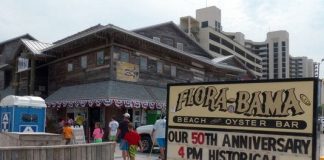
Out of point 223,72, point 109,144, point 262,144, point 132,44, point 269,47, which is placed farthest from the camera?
point 269,47

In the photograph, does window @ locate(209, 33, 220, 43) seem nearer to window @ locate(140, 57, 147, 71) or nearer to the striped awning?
the striped awning

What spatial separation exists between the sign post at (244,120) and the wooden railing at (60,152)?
435 cm

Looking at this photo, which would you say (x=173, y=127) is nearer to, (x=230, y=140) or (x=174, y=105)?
(x=174, y=105)

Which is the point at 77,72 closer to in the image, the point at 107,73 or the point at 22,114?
the point at 107,73

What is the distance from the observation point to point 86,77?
98.7ft

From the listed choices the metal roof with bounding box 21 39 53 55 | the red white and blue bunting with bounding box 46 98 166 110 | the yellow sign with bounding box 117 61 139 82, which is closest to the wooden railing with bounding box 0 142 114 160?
the red white and blue bunting with bounding box 46 98 166 110

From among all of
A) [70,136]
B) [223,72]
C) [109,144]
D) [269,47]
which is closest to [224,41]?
[269,47]

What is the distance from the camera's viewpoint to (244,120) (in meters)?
4.44

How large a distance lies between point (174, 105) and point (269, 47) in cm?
14707

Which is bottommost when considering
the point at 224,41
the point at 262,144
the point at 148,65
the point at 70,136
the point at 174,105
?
the point at 70,136

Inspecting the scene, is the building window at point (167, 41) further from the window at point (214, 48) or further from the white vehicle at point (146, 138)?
the window at point (214, 48)

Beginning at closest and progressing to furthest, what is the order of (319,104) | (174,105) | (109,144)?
1. (319,104)
2. (174,105)
3. (109,144)

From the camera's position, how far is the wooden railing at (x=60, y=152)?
8305mm

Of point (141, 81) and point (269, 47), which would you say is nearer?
point (141, 81)
